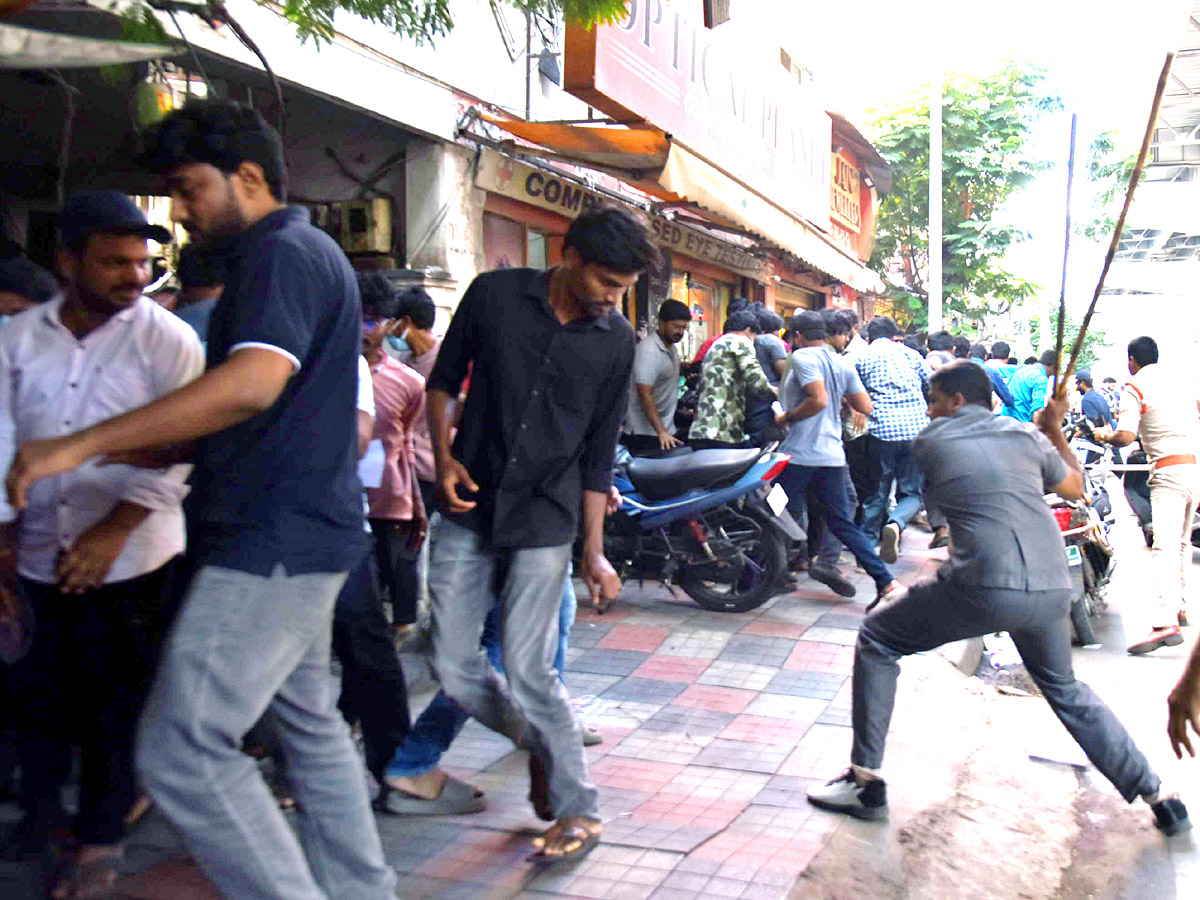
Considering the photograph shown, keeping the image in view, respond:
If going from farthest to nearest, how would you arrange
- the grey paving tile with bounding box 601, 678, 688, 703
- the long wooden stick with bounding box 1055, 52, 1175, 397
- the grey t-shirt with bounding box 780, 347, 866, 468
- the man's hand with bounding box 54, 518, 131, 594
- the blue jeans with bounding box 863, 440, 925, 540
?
the blue jeans with bounding box 863, 440, 925, 540 → the grey t-shirt with bounding box 780, 347, 866, 468 → the grey paving tile with bounding box 601, 678, 688, 703 → the man's hand with bounding box 54, 518, 131, 594 → the long wooden stick with bounding box 1055, 52, 1175, 397

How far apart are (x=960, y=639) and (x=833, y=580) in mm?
3479

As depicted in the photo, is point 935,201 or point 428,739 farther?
point 935,201

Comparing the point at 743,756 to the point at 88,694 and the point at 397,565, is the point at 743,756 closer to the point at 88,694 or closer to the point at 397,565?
the point at 397,565

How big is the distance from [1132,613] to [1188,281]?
1220 inches

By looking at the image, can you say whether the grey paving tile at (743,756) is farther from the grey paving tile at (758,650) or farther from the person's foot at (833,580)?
the person's foot at (833,580)

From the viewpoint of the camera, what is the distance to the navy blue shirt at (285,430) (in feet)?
7.91

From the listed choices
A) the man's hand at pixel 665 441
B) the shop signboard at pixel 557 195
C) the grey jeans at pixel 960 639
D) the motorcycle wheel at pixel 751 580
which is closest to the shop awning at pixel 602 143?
the shop signboard at pixel 557 195

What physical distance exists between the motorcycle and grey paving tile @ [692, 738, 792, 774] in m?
2.24

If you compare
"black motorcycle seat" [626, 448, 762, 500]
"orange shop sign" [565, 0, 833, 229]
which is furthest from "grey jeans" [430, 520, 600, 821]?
"orange shop sign" [565, 0, 833, 229]

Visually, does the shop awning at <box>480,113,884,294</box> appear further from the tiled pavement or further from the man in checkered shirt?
the tiled pavement

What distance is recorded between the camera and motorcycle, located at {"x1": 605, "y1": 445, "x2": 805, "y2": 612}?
7.07m

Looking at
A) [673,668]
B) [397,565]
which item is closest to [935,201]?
[673,668]

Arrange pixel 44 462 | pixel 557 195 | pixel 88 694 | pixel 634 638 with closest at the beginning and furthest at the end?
1. pixel 44 462
2. pixel 88 694
3. pixel 634 638
4. pixel 557 195

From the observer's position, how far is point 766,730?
5.16 m
